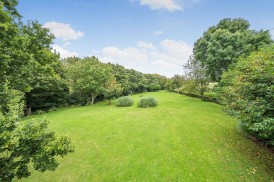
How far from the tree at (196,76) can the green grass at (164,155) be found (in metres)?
11.3

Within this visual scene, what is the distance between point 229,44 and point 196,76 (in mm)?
6639

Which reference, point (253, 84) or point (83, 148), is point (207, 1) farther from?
point (83, 148)

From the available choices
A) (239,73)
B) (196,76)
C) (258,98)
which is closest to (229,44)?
(196,76)

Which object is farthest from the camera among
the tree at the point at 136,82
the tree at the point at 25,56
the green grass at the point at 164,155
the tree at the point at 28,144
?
the tree at the point at 136,82

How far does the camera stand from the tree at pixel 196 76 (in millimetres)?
21203

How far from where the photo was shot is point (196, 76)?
21.9 meters

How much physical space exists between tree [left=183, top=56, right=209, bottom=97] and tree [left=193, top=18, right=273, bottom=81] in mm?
1466

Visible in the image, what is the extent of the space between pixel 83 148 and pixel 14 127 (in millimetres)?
5973

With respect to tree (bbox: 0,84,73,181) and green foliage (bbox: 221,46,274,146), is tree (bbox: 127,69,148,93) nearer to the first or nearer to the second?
green foliage (bbox: 221,46,274,146)

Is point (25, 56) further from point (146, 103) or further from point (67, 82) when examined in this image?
point (67, 82)

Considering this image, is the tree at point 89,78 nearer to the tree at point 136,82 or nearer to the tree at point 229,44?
the tree at point 229,44

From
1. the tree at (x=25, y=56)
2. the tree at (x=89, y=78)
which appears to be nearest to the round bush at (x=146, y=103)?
the tree at (x=89, y=78)

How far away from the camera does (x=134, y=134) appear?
31.9ft

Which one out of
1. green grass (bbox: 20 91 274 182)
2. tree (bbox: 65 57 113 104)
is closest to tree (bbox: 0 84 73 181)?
green grass (bbox: 20 91 274 182)
